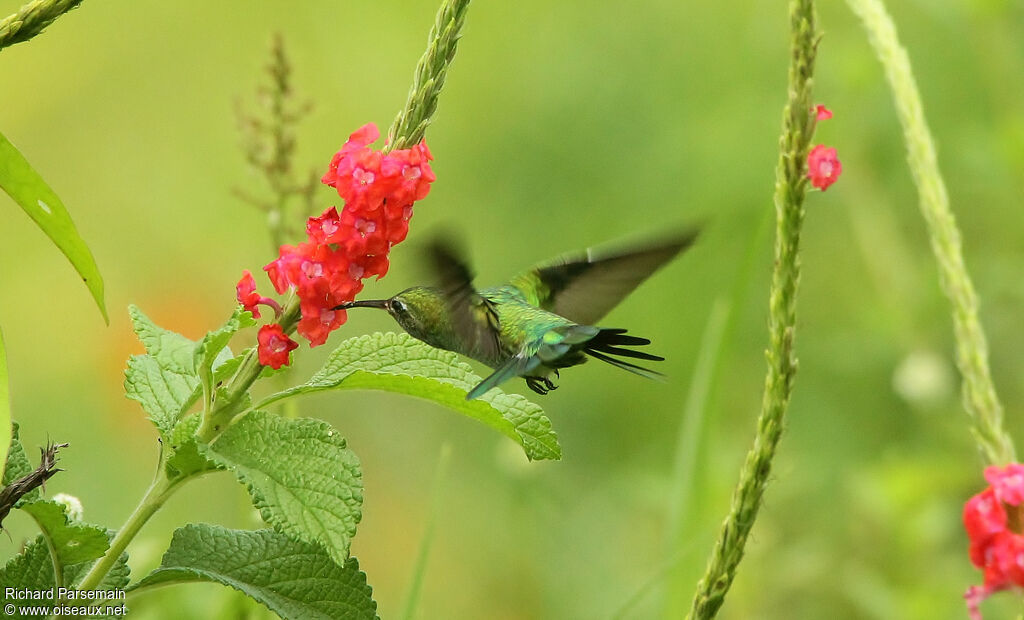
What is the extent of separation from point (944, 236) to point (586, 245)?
129 inches

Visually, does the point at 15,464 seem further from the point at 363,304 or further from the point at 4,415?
the point at 363,304

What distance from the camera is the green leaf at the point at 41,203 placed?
3.95 ft

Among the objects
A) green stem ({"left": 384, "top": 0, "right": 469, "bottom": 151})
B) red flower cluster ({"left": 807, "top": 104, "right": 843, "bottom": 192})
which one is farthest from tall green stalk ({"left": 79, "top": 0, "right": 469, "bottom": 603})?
red flower cluster ({"left": 807, "top": 104, "right": 843, "bottom": 192})

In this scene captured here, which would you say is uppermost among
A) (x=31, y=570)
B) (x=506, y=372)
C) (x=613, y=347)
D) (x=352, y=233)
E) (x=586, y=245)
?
(x=586, y=245)

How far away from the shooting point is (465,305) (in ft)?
5.38

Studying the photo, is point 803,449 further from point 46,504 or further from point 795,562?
point 46,504

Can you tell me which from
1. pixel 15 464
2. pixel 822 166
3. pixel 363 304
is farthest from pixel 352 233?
pixel 822 166

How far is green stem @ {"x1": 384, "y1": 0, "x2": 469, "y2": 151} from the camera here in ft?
4.14

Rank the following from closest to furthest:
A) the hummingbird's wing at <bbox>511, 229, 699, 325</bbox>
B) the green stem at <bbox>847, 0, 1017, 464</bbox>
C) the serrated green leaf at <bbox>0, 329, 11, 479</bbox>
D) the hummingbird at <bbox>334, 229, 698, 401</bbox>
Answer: the serrated green leaf at <bbox>0, 329, 11, 479</bbox>, the hummingbird at <bbox>334, 229, 698, 401</bbox>, the green stem at <bbox>847, 0, 1017, 464</bbox>, the hummingbird's wing at <bbox>511, 229, 699, 325</bbox>

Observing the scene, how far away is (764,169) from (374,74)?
7.30 ft

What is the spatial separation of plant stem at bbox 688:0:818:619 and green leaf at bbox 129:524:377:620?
0.39m

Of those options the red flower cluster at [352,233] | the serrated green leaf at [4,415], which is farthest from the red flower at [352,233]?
the serrated green leaf at [4,415]

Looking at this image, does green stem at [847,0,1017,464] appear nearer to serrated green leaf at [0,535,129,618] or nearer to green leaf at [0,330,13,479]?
serrated green leaf at [0,535,129,618]

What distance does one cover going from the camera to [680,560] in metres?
1.89
